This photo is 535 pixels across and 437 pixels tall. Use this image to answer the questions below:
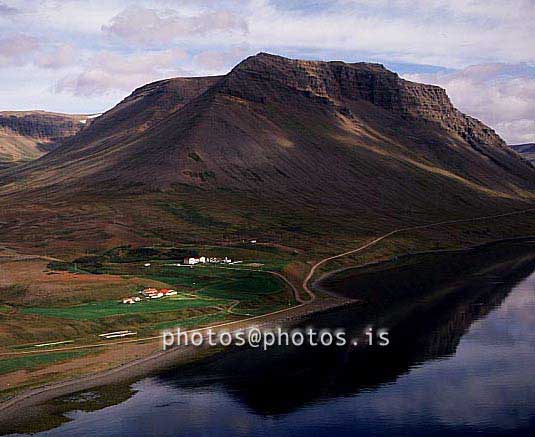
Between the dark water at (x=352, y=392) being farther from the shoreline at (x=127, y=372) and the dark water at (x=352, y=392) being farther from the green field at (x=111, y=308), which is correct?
the green field at (x=111, y=308)

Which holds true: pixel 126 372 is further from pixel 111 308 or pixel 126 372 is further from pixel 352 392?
pixel 111 308

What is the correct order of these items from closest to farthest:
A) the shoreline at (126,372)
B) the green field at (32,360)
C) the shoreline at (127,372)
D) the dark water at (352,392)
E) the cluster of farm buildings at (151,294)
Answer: the dark water at (352,392)
the shoreline at (127,372)
the shoreline at (126,372)
the green field at (32,360)
the cluster of farm buildings at (151,294)

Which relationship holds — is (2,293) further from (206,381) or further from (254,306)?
(206,381)

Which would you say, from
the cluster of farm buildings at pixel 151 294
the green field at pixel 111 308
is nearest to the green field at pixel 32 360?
the green field at pixel 111 308

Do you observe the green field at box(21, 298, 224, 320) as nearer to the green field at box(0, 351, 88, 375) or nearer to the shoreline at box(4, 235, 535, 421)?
the shoreline at box(4, 235, 535, 421)

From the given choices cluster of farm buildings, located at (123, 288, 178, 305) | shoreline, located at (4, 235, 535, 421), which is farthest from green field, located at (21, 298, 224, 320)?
shoreline, located at (4, 235, 535, 421)

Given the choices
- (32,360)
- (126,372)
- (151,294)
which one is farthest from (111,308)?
(126,372)

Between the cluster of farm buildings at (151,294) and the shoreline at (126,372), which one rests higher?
the cluster of farm buildings at (151,294)

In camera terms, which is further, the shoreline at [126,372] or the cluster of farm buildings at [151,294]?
the cluster of farm buildings at [151,294]

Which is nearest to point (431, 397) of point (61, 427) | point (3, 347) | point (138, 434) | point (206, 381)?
point (206, 381)
